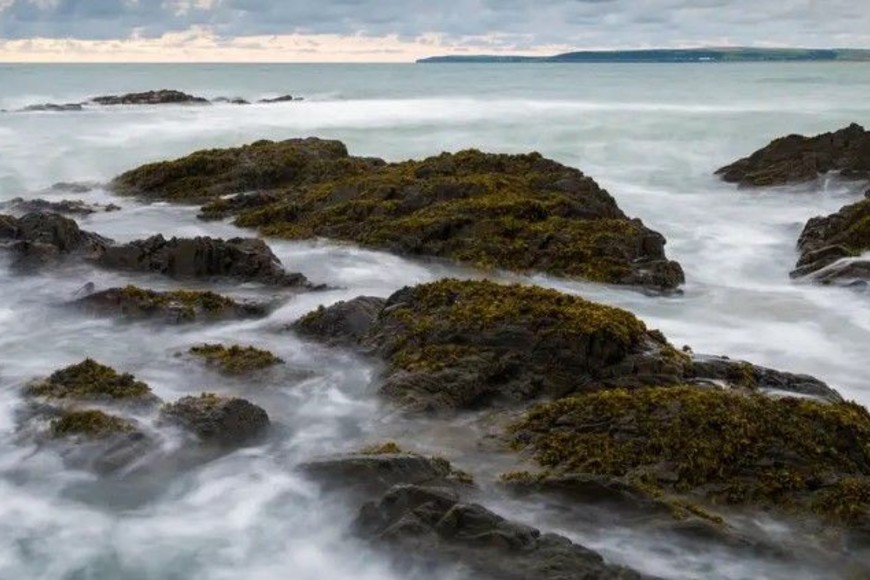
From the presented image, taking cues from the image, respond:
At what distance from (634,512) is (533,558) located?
943 mm

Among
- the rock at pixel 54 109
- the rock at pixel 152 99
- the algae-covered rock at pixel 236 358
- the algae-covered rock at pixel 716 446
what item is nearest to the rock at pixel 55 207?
the algae-covered rock at pixel 236 358

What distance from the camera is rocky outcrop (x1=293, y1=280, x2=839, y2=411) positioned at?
741 cm

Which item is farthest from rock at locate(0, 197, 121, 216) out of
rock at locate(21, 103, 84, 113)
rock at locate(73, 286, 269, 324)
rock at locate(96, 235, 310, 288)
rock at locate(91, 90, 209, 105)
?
rock at locate(91, 90, 209, 105)

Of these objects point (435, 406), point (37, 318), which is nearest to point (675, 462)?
point (435, 406)

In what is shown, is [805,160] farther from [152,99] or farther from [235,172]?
[152,99]

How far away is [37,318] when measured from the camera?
10.3m

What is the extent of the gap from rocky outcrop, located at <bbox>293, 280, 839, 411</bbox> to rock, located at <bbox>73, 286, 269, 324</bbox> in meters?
2.19

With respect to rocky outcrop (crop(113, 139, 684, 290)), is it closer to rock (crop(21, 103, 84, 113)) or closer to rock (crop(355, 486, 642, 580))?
rock (crop(355, 486, 642, 580))

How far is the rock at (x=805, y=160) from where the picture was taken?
2055cm

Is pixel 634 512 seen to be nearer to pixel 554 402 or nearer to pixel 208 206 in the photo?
pixel 554 402

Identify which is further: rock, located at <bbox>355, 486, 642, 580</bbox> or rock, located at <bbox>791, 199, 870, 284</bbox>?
rock, located at <bbox>791, 199, 870, 284</bbox>

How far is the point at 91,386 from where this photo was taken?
7.66 meters

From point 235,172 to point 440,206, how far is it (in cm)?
583

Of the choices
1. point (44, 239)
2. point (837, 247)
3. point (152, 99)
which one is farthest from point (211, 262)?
point (152, 99)
